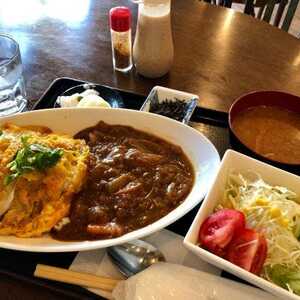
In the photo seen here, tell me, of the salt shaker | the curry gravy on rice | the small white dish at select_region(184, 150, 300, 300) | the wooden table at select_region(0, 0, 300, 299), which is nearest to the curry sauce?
the curry gravy on rice

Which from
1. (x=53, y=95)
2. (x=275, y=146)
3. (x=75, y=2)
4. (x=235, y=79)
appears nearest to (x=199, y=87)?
(x=235, y=79)

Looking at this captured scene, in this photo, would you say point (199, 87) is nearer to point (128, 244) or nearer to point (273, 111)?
point (273, 111)

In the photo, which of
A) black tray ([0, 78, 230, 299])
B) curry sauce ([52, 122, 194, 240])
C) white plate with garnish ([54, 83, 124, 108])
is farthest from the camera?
white plate with garnish ([54, 83, 124, 108])

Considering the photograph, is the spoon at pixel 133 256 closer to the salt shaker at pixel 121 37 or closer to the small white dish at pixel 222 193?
the small white dish at pixel 222 193

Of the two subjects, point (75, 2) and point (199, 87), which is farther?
point (75, 2)

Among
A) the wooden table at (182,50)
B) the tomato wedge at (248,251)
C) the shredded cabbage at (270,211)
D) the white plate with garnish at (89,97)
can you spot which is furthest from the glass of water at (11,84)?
the tomato wedge at (248,251)

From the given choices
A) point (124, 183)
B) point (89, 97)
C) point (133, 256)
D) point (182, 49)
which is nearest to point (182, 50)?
point (182, 49)

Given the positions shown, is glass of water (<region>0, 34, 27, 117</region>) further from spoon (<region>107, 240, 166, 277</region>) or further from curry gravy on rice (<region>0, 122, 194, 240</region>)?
spoon (<region>107, 240, 166, 277</region>)
